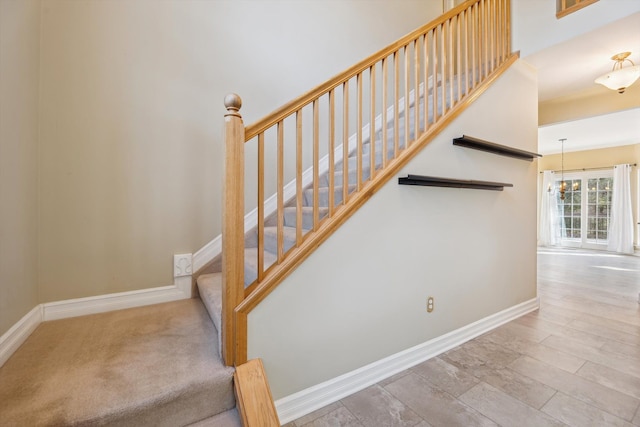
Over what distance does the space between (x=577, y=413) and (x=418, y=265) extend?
1.02 m

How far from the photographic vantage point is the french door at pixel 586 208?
6.98m

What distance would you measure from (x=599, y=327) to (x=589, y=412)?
4.57ft

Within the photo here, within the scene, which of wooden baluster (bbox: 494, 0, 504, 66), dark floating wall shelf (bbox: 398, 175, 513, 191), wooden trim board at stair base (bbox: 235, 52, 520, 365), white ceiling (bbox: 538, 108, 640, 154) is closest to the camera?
wooden trim board at stair base (bbox: 235, 52, 520, 365)

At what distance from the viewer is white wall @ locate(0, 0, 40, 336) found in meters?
1.30

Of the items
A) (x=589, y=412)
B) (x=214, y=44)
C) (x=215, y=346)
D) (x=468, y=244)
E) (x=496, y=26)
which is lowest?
(x=589, y=412)

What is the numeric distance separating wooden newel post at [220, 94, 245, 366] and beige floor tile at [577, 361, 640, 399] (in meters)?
2.09

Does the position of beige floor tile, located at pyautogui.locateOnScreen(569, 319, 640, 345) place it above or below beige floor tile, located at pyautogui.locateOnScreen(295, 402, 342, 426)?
above

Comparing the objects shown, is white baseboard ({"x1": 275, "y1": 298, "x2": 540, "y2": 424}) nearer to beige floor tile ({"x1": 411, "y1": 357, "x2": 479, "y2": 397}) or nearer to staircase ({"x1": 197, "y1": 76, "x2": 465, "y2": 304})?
beige floor tile ({"x1": 411, "y1": 357, "x2": 479, "y2": 397})

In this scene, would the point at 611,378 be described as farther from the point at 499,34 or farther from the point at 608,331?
the point at 499,34

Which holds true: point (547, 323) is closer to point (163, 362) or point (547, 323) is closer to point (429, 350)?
point (429, 350)

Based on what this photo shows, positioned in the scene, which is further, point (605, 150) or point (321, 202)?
point (605, 150)

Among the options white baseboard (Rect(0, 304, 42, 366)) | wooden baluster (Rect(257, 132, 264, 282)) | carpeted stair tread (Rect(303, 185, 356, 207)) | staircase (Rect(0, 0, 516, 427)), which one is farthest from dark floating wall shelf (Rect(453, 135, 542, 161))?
white baseboard (Rect(0, 304, 42, 366))

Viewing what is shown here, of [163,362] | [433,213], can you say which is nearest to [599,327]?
[433,213]

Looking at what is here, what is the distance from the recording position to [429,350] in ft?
6.19
